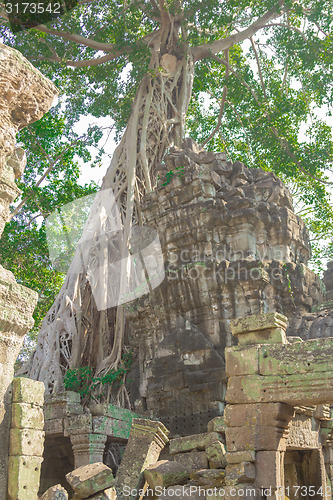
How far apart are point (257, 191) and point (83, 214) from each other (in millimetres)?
6322

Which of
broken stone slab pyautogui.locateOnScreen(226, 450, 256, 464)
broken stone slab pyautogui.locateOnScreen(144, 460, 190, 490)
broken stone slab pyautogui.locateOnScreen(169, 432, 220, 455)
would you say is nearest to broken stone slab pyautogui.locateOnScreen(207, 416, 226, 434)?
broken stone slab pyautogui.locateOnScreen(169, 432, 220, 455)

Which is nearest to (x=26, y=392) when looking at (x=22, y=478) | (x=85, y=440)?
(x=22, y=478)

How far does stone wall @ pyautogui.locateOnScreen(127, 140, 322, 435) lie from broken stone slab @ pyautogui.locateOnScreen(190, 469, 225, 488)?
231 cm

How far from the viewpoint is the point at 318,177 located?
13.6 metres

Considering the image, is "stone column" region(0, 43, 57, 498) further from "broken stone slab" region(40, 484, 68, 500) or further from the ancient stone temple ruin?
"broken stone slab" region(40, 484, 68, 500)

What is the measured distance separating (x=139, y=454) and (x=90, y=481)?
1336 millimetres

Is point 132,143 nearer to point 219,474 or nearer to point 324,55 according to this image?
point 324,55

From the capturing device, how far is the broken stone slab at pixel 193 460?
5711mm

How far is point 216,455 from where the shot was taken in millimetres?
5445

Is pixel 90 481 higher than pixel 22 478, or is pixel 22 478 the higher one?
pixel 22 478

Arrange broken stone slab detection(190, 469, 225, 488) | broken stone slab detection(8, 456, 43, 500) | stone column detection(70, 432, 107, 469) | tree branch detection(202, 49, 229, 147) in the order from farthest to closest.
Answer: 1. tree branch detection(202, 49, 229, 147)
2. stone column detection(70, 432, 107, 469)
3. broken stone slab detection(190, 469, 225, 488)
4. broken stone slab detection(8, 456, 43, 500)

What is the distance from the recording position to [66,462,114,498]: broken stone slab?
4.80 m

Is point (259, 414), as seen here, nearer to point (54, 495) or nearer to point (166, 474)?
point (166, 474)

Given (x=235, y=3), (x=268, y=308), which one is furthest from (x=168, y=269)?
(x=235, y=3)
